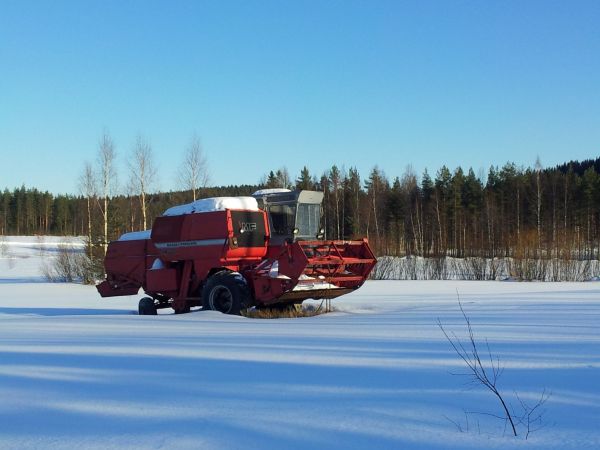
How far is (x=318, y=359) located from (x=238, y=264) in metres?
8.08

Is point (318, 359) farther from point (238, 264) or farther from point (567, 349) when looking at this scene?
point (238, 264)

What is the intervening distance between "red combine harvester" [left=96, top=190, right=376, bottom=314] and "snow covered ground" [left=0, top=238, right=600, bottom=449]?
429 cm

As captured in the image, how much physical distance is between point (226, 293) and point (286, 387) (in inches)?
338

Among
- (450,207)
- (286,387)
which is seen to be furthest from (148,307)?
(450,207)

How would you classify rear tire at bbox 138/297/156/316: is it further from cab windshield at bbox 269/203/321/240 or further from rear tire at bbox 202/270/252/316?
cab windshield at bbox 269/203/321/240

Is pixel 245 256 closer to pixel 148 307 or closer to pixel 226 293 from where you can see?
pixel 226 293

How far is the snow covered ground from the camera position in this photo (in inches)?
142

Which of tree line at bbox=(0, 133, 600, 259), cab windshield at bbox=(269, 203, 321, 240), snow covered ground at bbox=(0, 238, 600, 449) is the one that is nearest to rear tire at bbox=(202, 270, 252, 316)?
cab windshield at bbox=(269, 203, 321, 240)

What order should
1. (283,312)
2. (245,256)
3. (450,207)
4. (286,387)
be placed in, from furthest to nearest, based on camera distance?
(450,207), (245,256), (283,312), (286,387)

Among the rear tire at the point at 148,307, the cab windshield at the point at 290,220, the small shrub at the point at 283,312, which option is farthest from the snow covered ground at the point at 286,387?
the rear tire at the point at 148,307

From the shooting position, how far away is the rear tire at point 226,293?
12.8 m

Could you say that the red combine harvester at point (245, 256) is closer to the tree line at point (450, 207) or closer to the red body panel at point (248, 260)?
the red body panel at point (248, 260)

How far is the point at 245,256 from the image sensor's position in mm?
13703

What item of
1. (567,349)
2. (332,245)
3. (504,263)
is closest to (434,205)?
(504,263)
